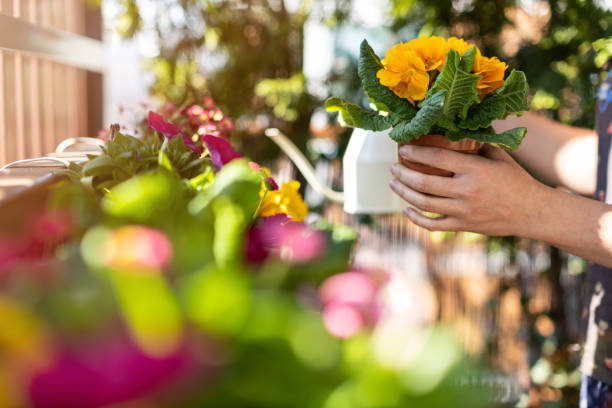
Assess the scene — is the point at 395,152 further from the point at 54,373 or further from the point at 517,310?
the point at 517,310

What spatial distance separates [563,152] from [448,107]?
0.82 m

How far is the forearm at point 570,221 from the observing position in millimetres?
878

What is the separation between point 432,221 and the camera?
2.93 ft

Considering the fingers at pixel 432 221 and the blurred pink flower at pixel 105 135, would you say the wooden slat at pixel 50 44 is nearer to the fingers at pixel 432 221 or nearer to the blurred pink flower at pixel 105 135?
the blurred pink flower at pixel 105 135

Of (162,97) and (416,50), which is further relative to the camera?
(162,97)

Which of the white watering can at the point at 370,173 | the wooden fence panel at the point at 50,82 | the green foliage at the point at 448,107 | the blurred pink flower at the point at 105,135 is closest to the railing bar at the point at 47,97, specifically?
the wooden fence panel at the point at 50,82

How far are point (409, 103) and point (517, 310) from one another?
7.10 ft

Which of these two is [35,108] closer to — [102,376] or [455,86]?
[455,86]

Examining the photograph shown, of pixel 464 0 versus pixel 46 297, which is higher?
pixel 464 0

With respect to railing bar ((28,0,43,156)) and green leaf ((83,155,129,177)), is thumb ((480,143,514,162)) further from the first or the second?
railing bar ((28,0,43,156))

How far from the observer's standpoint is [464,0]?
6.95ft

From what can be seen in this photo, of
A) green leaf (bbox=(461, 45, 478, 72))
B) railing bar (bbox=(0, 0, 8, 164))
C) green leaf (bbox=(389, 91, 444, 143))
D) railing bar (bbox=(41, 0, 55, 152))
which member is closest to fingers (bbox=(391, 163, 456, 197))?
green leaf (bbox=(389, 91, 444, 143))

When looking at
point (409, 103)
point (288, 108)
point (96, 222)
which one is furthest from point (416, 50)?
point (288, 108)

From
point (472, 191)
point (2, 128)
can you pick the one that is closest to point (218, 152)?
point (472, 191)
